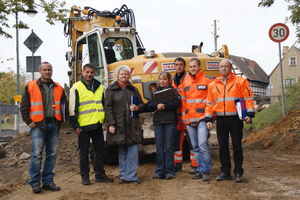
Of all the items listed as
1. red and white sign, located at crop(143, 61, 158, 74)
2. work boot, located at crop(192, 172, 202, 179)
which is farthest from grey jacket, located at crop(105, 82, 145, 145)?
red and white sign, located at crop(143, 61, 158, 74)

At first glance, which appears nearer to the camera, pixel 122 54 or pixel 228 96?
pixel 228 96

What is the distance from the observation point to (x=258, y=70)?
5272 centimetres

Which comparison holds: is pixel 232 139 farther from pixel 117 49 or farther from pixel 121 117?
pixel 117 49

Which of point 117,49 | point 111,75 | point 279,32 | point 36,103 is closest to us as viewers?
point 36,103

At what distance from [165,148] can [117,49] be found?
3.30 m

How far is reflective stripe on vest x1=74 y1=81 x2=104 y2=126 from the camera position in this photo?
5.55 meters

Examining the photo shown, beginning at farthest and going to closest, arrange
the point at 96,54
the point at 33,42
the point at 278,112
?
the point at 278,112 → the point at 33,42 → the point at 96,54

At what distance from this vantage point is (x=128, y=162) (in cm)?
560

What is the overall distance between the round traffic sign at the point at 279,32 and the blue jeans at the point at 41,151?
702 cm

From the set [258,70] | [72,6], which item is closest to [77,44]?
[72,6]

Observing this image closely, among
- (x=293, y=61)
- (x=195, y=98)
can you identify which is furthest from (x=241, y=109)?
(x=293, y=61)

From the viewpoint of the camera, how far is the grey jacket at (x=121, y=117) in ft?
18.1

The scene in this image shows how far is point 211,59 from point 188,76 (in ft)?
5.81

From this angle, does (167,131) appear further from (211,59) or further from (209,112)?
(211,59)
